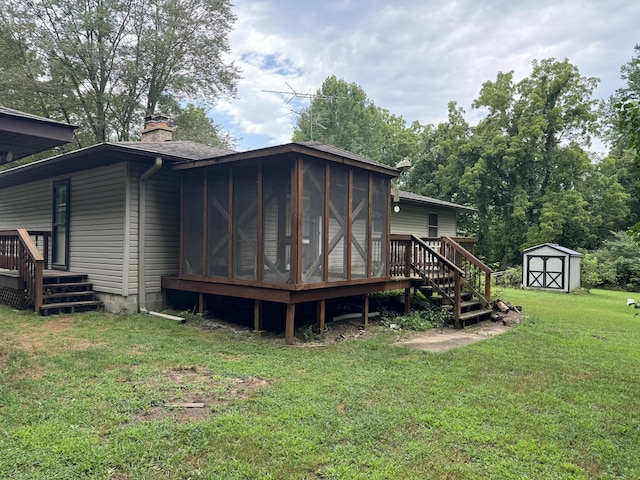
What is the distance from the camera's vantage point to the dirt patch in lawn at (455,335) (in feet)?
19.6

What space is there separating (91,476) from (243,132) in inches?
1007

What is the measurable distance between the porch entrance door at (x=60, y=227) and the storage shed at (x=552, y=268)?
15.9m

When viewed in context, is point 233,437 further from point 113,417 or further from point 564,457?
point 564,457

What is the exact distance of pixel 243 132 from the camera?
26.4 m

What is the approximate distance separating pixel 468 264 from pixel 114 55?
1726cm

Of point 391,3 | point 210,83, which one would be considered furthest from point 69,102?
point 391,3

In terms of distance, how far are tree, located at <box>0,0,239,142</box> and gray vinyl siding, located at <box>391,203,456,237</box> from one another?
1209 cm

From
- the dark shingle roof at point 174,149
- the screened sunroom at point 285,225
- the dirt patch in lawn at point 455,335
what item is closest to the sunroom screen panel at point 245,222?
the screened sunroom at point 285,225

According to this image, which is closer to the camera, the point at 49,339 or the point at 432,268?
the point at 49,339

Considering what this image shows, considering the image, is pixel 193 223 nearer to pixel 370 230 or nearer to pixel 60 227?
→ pixel 370 230

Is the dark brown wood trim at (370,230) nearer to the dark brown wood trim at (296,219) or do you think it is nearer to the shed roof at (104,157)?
the dark brown wood trim at (296,219)

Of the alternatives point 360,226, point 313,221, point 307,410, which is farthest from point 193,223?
point 307,410

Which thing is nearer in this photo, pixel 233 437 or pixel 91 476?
pixel 91 476

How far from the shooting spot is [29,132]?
3.69m
